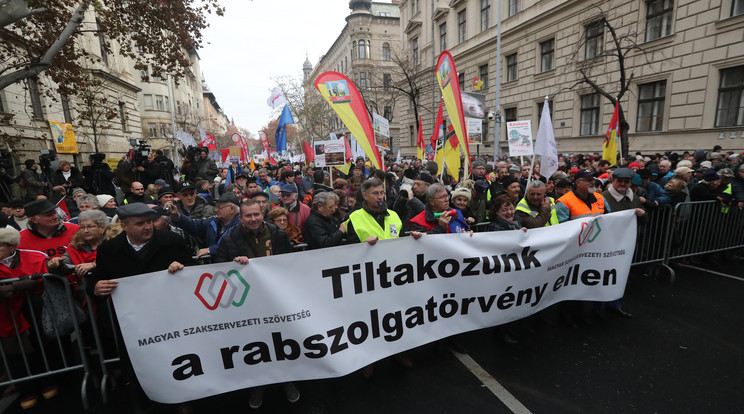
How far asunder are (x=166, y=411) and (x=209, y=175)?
851cm

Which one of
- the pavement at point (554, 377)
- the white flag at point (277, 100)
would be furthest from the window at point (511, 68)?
the pavement at point (554, 377)

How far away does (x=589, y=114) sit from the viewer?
1792 centimetres

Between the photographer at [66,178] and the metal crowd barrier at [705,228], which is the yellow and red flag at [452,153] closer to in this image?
the metal crowd barrier at [705,228]

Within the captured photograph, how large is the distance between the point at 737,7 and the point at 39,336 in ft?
65.0

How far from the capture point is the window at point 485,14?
24.8 m

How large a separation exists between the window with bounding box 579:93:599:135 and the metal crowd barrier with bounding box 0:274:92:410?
67.7ft

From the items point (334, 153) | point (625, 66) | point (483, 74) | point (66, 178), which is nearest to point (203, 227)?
point (334, 153)

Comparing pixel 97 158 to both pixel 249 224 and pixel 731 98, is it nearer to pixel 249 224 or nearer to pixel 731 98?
pixel 249 224

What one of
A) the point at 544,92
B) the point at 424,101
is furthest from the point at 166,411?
the point at 424,101

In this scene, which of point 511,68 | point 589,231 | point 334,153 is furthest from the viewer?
point 511,68

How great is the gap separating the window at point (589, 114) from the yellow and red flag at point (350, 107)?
658 inches

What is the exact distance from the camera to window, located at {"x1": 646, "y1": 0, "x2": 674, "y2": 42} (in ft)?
46.6

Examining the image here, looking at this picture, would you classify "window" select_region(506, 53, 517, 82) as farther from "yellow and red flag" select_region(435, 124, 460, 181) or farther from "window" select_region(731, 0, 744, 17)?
"yellow and red flag" select_region(435, 124, 460, 181)

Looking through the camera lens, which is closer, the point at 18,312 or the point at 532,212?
the point at 18,312
